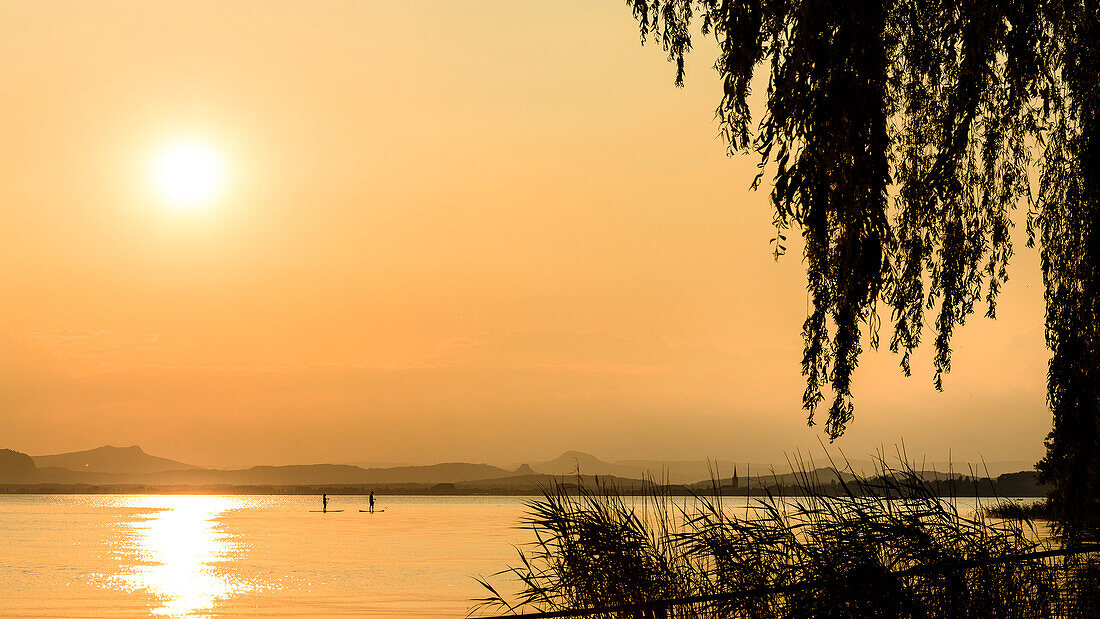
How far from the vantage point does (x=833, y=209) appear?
900 centimetres

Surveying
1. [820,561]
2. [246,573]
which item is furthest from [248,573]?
[820,561]

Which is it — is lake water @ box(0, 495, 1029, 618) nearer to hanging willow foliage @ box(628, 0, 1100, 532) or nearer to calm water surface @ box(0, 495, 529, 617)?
calm water surface @ box(0, 495, 529, 617)

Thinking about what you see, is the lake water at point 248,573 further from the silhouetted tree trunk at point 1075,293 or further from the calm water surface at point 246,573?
the silhouetted tree trunk at point 1075,293

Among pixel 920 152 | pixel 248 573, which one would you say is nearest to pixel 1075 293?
pixel 920 152

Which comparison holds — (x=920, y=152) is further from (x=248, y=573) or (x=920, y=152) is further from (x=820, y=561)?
(x=248, y=573)

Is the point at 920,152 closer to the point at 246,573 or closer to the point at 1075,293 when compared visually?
the point at 1075,293

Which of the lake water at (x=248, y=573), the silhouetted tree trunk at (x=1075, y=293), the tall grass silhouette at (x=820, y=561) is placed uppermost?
the silhouetted tree trunk at (x=1075, y=293)

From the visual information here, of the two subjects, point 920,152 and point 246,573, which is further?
point 246,573

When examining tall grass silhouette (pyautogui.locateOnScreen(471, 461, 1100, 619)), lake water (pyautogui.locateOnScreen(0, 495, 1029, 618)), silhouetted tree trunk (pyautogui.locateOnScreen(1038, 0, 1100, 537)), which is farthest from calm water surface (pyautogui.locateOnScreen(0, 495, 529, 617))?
silhouetted tree trunk (pyautogui.locateOnScreen(1038, 0, 1100, 537))

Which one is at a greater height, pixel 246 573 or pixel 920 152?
pixel 920 152

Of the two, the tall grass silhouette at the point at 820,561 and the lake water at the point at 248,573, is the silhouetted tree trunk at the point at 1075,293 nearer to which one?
the tall grass silhouette at the point at 820,561

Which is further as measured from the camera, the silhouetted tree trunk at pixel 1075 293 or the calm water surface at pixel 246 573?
the calm water surface at pixel 246 573

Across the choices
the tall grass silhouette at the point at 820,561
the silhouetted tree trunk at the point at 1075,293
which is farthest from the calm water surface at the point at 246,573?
the silhouetted tree trunk at the point at 1075,293

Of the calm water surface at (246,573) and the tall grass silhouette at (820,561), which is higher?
the tall grass silhouette at (820,561)
